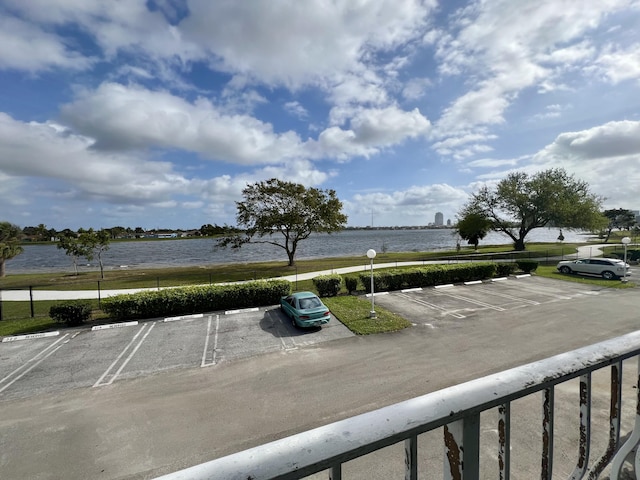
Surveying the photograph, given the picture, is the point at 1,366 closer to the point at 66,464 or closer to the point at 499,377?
the point at 66,464

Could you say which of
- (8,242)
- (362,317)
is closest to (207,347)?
(362,317)

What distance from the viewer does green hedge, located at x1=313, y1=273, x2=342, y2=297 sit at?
18.7 meters

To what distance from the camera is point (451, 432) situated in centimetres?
127

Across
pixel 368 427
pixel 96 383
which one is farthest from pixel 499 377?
pixel 96 383

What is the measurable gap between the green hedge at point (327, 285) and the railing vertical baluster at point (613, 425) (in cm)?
1705

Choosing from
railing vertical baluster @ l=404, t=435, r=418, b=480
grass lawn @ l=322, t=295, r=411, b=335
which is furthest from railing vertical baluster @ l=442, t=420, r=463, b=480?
grass lawn @ l=322, t=295, r=411, b=335

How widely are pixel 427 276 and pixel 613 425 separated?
20.5 meters

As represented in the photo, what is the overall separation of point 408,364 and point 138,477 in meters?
7.11

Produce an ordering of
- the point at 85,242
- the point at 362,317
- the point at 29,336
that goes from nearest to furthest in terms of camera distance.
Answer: the point at 29,336 → the point at 362,317 → the point at 85,242

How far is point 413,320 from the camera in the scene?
550 inches

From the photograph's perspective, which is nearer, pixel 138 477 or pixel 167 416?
pixel 138 477

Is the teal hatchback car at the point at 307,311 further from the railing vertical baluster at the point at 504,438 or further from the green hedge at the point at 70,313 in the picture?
the railing vertical baluster at the point at 504,438

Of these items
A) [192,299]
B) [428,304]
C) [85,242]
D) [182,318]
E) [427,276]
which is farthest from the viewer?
[85,242]

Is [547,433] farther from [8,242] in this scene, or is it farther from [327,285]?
[8,242]
